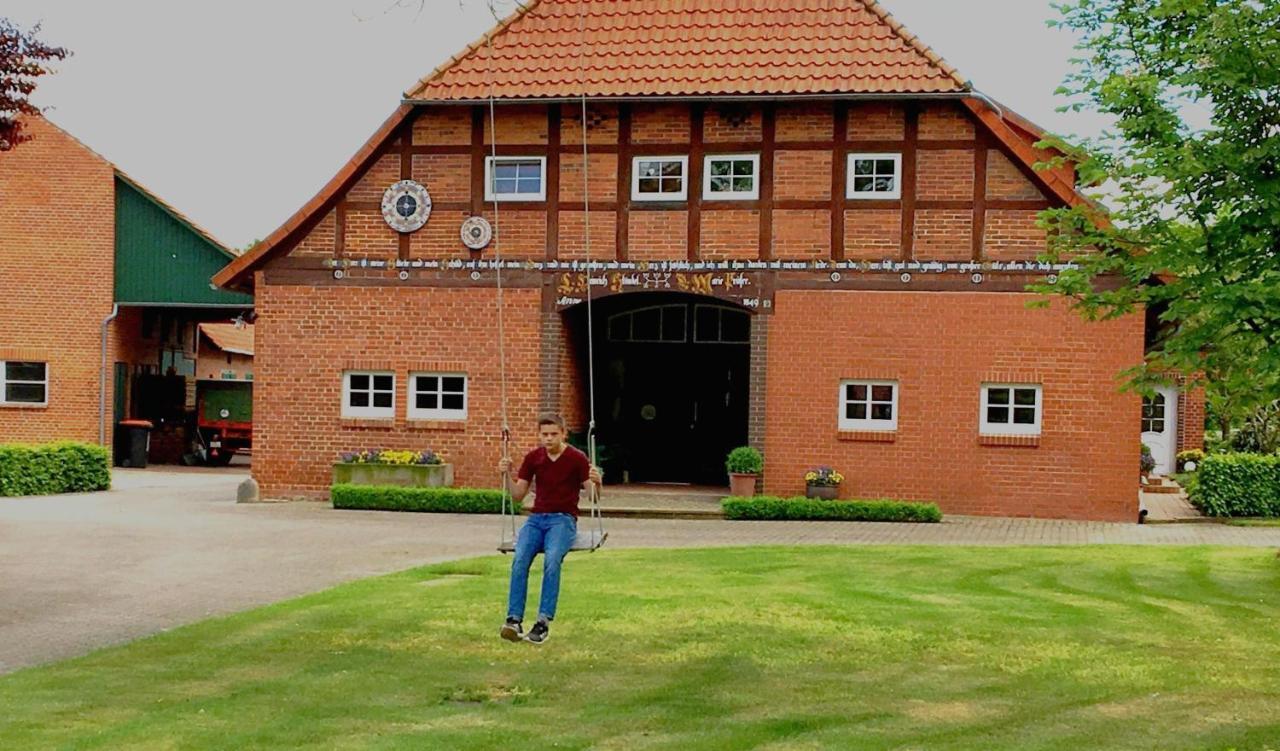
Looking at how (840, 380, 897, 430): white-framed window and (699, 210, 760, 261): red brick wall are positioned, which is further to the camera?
(699, 210, 760, 261): red brick wall

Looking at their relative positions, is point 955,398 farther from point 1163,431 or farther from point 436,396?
point 1163,431

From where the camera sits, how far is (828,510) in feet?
74.4

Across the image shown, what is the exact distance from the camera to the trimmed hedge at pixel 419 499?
75.7 feet

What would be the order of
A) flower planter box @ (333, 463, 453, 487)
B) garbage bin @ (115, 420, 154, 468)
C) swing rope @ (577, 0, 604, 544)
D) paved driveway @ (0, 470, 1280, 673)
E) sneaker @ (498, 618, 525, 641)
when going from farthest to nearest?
garbage bin @ (115, 420, 154, 468)
flower planter box @ (333, 463, 453, 487)
paved driveway @ (0, 470, 1280, 673)
swing rope @ (577, 0, 604, 544)
sneaker @ (498, 618, 525, 641)

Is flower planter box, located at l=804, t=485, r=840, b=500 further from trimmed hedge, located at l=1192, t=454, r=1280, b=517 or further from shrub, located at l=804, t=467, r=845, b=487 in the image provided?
trimmed hedge, located at l=1192, t=454, r=1280, b=517

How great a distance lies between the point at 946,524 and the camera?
2222 centimetres

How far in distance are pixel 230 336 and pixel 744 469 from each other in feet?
95.0

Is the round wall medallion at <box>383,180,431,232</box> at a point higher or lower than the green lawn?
higher

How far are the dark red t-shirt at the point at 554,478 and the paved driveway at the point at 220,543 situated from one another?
151cm

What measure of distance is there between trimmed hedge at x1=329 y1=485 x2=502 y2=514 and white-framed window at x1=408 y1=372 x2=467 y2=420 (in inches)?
57.9

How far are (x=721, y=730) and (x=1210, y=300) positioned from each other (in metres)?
5.83

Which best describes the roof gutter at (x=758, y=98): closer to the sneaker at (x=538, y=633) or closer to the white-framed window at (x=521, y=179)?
the white-framed window at (x=521, y=179)

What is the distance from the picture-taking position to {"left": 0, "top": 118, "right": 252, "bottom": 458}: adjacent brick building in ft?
106

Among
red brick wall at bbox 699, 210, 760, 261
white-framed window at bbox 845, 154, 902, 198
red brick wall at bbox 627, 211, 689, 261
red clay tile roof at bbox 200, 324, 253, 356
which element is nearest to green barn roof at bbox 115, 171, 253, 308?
red brick wall at bbox 627, 211, 689, 261
